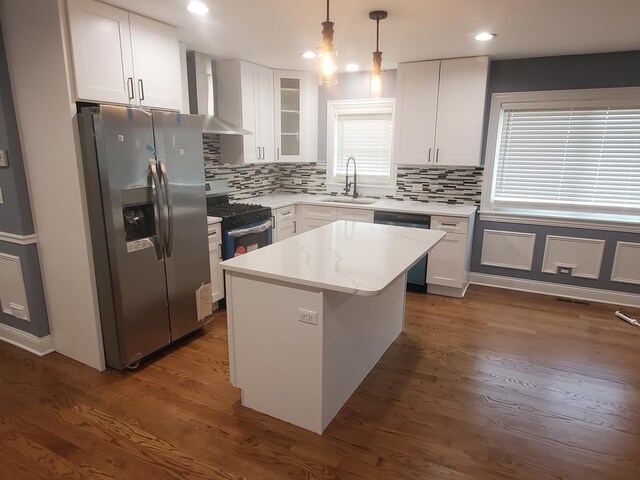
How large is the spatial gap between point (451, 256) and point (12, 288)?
3737 millimetres

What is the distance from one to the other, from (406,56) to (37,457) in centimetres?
405

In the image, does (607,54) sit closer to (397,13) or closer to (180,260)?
(397,13)

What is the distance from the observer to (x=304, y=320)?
2.03m

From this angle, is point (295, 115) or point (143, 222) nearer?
point (143, 222)

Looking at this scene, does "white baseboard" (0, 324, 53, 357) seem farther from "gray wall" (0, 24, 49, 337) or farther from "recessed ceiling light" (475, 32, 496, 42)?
"recessed ceiling light" (475, 32, 496, 42)

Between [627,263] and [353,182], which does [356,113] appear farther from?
[627,263]

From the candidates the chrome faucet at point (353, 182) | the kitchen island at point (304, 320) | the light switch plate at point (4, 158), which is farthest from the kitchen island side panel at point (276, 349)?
the chrome faucet at point (353, 182)

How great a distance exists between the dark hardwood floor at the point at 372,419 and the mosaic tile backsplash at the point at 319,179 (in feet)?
5.98

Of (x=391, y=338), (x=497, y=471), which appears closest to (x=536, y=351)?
(x=391, y=338)

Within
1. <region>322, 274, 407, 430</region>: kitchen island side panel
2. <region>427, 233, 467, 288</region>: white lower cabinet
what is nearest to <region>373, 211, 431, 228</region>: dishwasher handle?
<region>427, 233, 467, 288</region>: white lower cabinet

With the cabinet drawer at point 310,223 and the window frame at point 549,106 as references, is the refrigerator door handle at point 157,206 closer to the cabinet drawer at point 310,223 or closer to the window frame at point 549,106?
the cabinet drawer at point 310,223

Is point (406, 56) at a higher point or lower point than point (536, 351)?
higher

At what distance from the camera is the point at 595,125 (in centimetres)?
388

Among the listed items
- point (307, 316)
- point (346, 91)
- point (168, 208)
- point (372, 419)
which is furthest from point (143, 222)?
point (346, 91)
